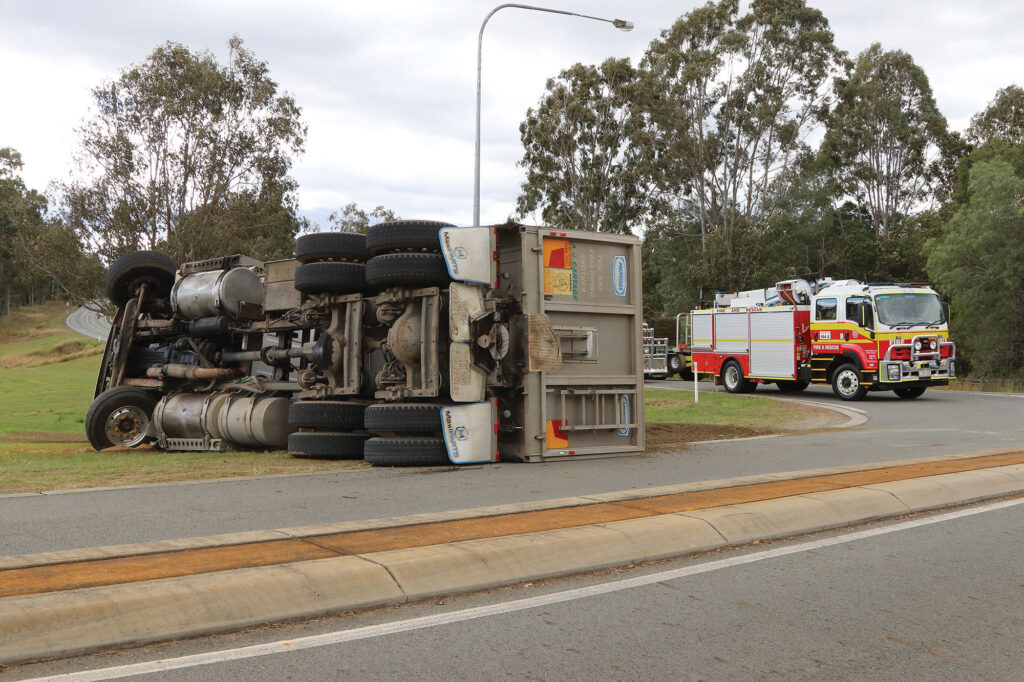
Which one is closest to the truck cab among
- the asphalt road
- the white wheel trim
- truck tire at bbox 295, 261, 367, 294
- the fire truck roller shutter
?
the fire truck roller shutter

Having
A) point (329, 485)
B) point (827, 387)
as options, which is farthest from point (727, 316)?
point (329, 485)

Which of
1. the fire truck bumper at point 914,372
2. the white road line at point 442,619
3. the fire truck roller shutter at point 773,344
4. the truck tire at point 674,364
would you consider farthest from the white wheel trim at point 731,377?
the white road line at point 442,619

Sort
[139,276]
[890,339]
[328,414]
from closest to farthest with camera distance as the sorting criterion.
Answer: [328,414] → [139,276] → [890,339]

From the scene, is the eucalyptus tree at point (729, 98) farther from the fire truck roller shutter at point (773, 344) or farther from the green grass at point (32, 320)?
the green grass at point (32, 320)

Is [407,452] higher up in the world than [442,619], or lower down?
higher up

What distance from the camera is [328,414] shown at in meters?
11.2

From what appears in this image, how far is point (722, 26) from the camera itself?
4759 cm

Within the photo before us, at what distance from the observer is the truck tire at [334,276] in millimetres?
11648

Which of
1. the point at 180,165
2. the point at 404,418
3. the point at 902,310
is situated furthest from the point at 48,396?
the point at 902,310

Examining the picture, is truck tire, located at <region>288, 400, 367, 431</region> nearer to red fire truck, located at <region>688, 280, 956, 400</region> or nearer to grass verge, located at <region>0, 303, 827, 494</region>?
grass verge, located at <region>0, 303, 827, 494</region>

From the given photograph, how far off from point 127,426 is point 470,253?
6.69 metres

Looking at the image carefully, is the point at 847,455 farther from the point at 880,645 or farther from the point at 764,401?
the point at 764,401

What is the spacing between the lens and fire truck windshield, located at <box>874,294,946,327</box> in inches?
952

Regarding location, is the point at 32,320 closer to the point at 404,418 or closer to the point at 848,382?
the point at 848,382
